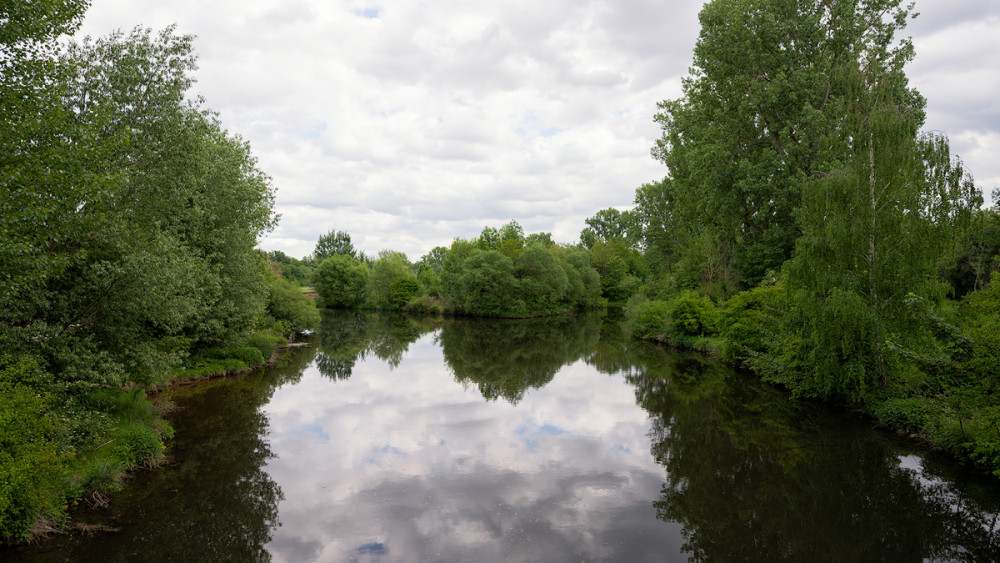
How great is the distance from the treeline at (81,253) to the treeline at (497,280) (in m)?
38.4

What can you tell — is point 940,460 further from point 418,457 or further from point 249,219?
point 249,219

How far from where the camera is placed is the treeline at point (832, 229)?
12.8 m

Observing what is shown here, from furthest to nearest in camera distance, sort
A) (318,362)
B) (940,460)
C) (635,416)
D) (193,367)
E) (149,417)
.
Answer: (318,362) < (193,367) < (635,416) < (149,417) < (940,460)

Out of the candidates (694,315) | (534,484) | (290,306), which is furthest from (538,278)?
(534,484)

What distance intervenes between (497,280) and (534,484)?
41.1m

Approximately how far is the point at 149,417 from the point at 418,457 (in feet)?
23.5

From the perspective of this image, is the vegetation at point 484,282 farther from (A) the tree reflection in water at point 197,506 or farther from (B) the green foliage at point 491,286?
(A) the tree reflection in water at point 197,506

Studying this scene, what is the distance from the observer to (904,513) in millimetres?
9797

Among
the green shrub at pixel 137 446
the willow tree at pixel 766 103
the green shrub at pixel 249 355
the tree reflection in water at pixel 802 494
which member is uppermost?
the willow tree at pixel 766 103

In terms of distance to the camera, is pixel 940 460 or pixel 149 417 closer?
pixel 940 460

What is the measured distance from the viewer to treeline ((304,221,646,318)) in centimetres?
5258

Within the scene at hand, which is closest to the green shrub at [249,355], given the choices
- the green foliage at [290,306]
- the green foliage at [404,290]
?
the green foliage at [290,306]

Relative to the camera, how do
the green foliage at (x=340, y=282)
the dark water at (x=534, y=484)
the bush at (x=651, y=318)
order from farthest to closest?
the green foliage at (x=340, y=282) < the bush at (x=651, y=318) < the dark water at (x=534, y=484)

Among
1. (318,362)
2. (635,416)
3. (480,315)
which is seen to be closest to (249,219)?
(318,362)
